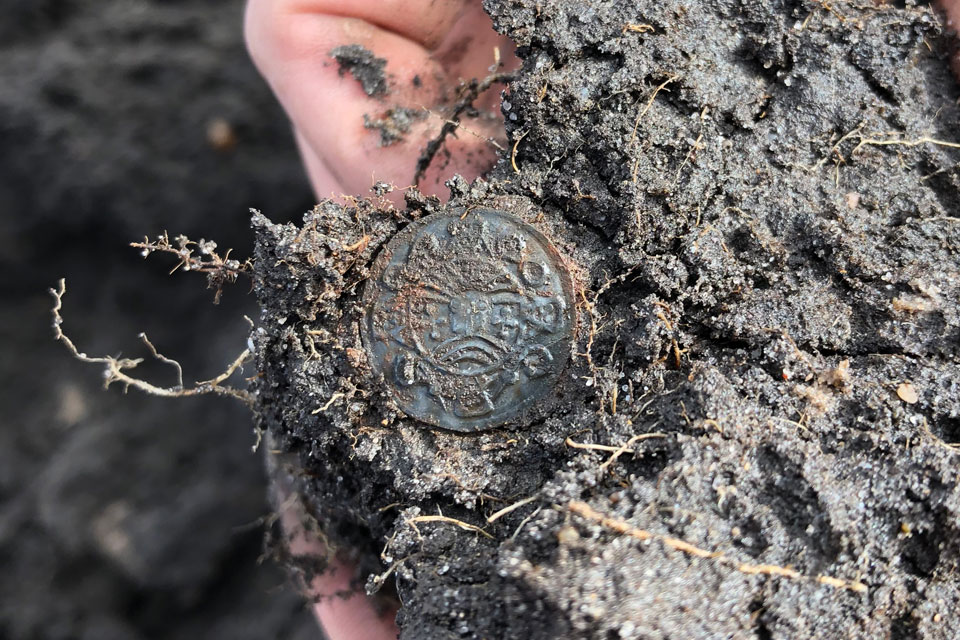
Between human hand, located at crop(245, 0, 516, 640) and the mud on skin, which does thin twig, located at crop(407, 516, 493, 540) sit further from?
human hand, located at crop(245, 0, 516, 640)

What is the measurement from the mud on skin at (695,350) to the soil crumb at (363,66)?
64 cm

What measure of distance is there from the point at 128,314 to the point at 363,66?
239cm

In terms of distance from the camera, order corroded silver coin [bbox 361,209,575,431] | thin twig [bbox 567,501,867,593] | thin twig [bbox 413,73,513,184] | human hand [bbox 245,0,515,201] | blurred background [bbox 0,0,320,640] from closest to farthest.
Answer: thin twig [bbox 567,501,867,593] < corroded silver coin [bbox 361,209,575,431] < thin twig [bbox 413,73,513,184] < human hand [bbox 245,0,515,201] < blurred background [bbox 0,0,320,640]

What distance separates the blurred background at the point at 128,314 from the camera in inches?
134

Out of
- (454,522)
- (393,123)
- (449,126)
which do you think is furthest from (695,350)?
(393,123)

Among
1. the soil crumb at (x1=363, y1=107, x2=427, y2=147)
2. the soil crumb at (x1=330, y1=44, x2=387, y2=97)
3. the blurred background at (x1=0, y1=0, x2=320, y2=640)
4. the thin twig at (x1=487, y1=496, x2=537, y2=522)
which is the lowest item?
the blurred background at (x1=0, y1=0, x2=320, y2=640)

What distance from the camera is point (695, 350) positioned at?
1653mm

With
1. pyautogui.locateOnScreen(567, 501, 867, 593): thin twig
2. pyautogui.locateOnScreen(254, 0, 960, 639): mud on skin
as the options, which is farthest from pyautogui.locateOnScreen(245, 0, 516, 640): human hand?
pyautogui.locateOnScreen(567, 501, 867, 593): thin twig

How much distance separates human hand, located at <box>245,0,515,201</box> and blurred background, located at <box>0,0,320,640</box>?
1465 millimetres

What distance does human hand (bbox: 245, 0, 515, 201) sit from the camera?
7.43ft

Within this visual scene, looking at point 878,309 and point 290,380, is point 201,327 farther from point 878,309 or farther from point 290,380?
point 878,309

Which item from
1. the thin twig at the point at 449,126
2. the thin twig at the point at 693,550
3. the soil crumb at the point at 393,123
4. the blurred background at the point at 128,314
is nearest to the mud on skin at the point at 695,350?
the thin twig at the point at 693,550

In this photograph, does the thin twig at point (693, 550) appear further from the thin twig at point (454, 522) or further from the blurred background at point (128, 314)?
the blurred background at point (128, 314)

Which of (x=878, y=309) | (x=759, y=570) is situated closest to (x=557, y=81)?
(x=878, y=309)
